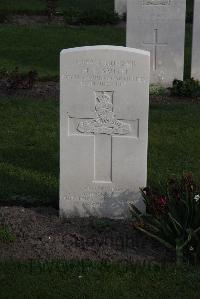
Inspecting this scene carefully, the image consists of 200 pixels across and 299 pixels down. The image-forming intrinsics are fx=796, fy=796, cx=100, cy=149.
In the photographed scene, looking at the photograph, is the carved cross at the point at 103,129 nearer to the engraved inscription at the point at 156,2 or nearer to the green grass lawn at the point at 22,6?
the engraved inscription at the point at 156,2

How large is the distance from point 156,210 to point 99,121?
3.44ft

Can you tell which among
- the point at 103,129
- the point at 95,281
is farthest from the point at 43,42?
the point at 95,281

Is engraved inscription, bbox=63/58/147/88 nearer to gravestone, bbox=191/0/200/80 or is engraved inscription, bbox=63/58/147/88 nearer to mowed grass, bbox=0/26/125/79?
gravestone, bbox=191/0/200/80

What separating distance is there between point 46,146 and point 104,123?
296 cm

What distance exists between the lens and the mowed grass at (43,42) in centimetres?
1555

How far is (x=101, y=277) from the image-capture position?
6.30 m

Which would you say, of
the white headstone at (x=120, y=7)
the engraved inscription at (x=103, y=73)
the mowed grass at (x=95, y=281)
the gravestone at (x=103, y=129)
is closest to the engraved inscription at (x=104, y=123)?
the gravestone at (x=103, y=129)

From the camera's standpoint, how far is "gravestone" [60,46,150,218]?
7.19 meters

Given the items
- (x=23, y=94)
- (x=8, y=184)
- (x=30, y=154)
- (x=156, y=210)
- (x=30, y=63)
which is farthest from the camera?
(x=30, y=63)

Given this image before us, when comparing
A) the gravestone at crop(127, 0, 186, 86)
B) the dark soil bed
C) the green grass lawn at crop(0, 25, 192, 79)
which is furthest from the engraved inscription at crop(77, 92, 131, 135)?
the green grass lawn at crop(0, 25, 192, 79)

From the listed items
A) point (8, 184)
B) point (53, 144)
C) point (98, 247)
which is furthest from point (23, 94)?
point (98, 247)

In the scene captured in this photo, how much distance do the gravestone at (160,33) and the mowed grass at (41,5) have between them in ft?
25.7

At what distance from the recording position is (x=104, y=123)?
7.34m

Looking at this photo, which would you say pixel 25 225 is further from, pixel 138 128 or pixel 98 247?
pixel 138 128
